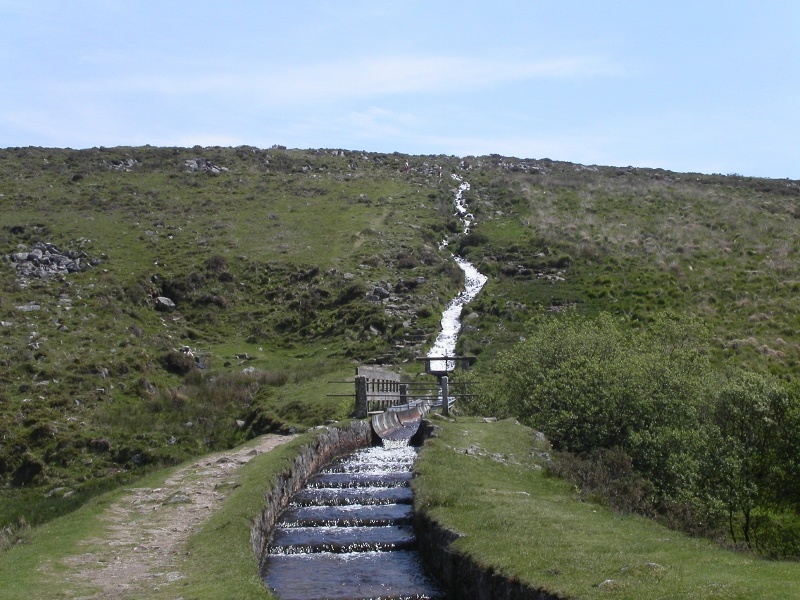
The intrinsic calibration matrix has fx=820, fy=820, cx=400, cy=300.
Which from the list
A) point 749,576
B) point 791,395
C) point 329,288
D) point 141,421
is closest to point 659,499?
point 791,395

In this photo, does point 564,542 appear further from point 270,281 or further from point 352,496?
point 270,281

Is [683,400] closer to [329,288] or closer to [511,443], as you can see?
[511,443]

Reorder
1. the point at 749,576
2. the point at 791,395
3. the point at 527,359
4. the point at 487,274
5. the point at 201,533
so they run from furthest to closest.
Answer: the point at 487,274, the point at 527,359, the point at 791,395, the point at 201,533, the point at 749,576

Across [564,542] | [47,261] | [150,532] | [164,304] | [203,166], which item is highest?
[203,166]

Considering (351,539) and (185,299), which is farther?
(185,299)

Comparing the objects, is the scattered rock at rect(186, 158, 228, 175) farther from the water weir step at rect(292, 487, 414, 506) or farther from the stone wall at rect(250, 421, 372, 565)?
the water weir step at rect(292, 487, 414, 506)

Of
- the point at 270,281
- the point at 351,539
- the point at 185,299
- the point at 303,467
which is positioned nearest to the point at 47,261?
the point at 185,299

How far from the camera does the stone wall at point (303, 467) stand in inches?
669

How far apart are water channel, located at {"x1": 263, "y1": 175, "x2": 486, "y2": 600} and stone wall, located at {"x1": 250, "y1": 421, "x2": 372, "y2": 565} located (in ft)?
0.81

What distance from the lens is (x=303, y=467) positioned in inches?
929

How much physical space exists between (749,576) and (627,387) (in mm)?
13176

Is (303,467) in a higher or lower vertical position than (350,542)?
lower

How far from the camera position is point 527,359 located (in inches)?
1116

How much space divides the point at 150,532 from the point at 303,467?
8022 mm
